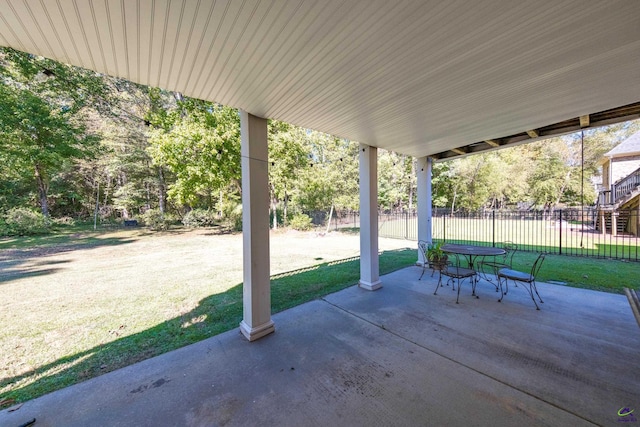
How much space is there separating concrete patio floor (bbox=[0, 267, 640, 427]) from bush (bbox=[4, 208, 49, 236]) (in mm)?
13914

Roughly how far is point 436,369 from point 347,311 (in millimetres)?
1365

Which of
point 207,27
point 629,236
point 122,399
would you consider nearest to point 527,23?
point 207,27

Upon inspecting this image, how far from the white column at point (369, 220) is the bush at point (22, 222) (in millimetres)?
15159

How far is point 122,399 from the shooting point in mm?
1840

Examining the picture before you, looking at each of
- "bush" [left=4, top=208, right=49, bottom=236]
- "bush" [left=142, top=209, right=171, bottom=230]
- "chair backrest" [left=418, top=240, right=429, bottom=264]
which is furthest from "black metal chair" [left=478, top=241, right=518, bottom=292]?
"bush" [left=4, top=208, right=49, bottom=236]

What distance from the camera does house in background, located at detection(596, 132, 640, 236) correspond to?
9141mm

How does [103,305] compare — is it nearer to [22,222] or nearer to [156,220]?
[156,220]

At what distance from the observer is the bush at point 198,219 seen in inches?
571

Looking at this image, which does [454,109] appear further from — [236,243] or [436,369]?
[236,243]

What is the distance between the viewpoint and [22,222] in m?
10.4

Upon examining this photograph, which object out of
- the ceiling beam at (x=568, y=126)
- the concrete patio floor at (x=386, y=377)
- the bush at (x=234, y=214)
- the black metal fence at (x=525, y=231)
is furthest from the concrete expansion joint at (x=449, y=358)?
the bush at (x=234, y=214)

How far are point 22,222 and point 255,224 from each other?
47.8 ft

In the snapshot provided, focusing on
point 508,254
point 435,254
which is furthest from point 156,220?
point 508,254

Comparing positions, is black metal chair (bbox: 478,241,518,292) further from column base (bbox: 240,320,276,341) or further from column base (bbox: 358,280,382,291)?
column base (bbox: 240,320,276,341)
